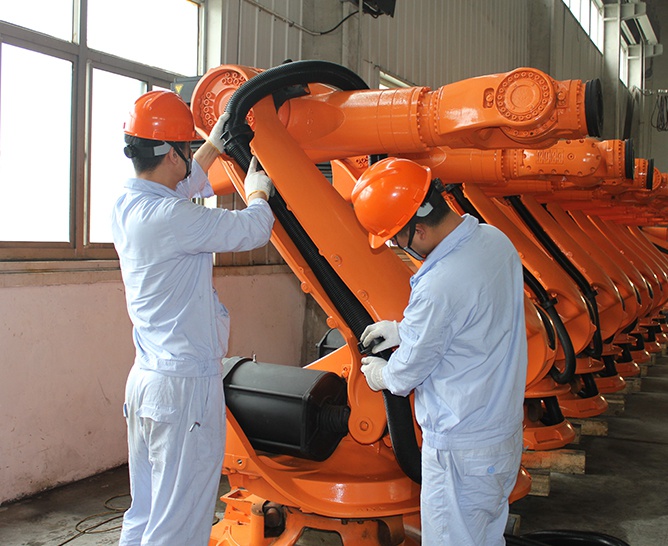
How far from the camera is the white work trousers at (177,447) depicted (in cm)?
230

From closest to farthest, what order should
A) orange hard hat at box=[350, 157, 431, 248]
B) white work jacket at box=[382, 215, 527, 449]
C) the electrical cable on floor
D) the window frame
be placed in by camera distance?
1. white work jacket at box=[382, 215, 527, 449]
2. orange hard hat at box=[350, 157, 431, 248]
3. the electrical cable on floor
4. the window frame

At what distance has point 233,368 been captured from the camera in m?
3.12

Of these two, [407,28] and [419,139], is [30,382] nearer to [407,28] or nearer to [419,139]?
[419,139]

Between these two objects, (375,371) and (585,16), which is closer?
(375,371)

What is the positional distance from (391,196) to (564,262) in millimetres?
4308

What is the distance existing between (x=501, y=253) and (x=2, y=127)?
3.29 meters

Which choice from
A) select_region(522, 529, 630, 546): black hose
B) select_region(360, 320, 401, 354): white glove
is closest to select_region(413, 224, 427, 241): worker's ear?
select_region(360, 320, 401, 354): white glove

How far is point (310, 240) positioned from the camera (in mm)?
2816

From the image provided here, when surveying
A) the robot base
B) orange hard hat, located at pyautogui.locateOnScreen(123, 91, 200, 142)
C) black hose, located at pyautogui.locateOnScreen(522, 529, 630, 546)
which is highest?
orange hard hat, located at pyautogui.locateOnScreen(123, 91, 200, 142)

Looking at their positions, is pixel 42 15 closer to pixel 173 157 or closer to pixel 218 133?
pixel 218 133

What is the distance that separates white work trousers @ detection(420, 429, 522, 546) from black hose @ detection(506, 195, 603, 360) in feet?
13.1

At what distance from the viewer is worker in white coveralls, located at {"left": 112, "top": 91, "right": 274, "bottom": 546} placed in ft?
7.56

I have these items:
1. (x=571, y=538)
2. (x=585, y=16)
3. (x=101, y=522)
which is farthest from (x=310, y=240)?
(x=585, y=16)

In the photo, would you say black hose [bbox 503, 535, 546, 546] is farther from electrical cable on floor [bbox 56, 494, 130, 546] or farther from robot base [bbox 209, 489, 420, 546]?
electrical cable on floor [bbox 56, 494, 130, 546]
